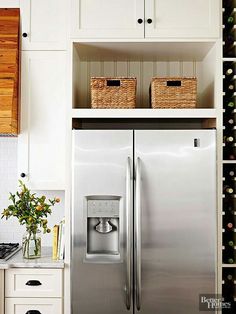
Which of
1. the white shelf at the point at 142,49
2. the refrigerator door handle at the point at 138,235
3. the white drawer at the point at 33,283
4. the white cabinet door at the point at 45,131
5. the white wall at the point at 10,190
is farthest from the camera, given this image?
the white wall at the point at 10,190

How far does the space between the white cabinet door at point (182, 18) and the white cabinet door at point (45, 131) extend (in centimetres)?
65

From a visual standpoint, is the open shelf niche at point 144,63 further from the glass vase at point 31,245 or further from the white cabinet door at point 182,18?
the glass vase at point 31,245

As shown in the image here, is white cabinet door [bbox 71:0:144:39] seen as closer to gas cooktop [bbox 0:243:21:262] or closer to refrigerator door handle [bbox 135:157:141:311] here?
refrigerator door handle [bbox 135:157:141:311]

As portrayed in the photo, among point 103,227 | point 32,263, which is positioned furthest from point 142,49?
point 32,263

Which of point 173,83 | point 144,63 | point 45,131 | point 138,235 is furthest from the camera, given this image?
point 144,63

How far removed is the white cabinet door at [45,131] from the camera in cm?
274

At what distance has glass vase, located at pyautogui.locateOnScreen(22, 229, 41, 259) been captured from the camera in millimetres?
2631

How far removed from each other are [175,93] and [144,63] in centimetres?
58

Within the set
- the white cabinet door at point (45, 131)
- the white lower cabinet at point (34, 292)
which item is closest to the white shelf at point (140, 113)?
the white cabinet door at point (45, 131)

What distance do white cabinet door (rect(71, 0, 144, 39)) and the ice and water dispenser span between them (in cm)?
105

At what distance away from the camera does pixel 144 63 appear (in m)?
3.05

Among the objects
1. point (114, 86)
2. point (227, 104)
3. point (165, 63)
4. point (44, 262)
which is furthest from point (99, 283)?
point (165, 63)

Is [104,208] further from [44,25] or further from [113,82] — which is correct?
[44,25]

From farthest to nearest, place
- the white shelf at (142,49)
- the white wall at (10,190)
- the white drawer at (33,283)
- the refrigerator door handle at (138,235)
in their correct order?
the white wall at (10,190) < the white shelf at (142,49) < the white drawer at (33,283) < the refrigerator door handle at (138,235)
